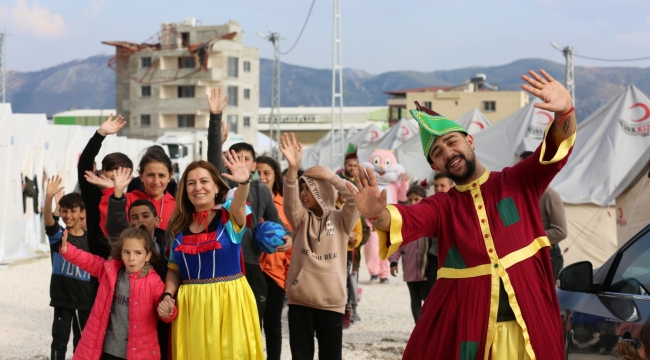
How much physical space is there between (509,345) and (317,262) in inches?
105

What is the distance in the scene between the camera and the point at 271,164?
25.4ft

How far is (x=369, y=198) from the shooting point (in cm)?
380

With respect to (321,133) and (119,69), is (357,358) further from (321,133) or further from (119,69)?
(321,133)

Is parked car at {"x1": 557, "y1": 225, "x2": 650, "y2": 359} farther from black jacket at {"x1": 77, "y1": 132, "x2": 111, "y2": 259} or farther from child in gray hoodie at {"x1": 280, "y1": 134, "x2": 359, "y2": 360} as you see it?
black jacket at {"x1": 77, "y1": 132, "x2": 111, "y2": 259}

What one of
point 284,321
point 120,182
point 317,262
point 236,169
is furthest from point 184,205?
point 284,321

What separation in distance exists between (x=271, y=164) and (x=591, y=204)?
8.81 metres

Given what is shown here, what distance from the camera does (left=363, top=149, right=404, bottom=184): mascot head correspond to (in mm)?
16719

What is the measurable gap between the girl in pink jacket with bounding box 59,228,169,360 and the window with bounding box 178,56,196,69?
223 feet

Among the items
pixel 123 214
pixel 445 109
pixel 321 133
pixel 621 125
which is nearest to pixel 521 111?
pixel 621 125

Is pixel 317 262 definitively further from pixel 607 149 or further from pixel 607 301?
pixel 607 149

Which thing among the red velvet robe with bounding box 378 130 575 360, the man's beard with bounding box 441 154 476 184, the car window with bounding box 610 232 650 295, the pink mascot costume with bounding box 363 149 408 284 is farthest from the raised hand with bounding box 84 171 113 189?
the pink mascot costume with bounding box 363 149 408 284

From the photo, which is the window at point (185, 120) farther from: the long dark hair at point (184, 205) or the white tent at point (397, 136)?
the long dark hair at point (184, 205)

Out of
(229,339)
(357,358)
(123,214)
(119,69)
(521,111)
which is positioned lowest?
(357,358)

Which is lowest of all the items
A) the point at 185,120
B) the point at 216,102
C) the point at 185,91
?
the point at 216,102
